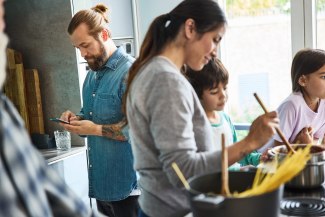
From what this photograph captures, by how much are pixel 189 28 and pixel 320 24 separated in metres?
1.78

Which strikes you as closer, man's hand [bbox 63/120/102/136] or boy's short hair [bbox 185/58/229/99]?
boy's short hair [bbox 185/58/229/99]

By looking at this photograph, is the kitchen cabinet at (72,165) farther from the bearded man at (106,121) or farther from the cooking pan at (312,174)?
the cooking pan at (312,174)

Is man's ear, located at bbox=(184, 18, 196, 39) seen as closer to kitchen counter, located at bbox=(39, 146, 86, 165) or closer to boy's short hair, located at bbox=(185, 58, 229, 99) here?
boy's short hair, located at bbox=(185, 58, 229, 99)

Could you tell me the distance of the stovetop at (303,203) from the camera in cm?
104

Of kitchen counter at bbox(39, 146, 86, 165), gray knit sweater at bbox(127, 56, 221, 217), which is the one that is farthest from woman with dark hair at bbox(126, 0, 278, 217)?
kitchen counter at bbox(39, 146, 86, 165)

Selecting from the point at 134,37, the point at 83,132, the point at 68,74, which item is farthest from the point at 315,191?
the point at 134,37

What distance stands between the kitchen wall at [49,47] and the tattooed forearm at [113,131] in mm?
681

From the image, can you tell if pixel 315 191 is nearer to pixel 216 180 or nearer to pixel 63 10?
pixel 216 180

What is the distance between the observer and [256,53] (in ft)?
9.48

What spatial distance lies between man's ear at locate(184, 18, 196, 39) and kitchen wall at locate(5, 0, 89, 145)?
1.40 metres

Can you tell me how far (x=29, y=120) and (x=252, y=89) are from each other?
61.1 inches

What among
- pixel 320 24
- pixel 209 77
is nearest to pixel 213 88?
pixel 209 77

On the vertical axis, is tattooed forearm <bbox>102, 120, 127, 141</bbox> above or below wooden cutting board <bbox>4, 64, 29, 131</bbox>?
below

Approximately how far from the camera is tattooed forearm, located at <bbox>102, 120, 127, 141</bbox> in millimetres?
1785
